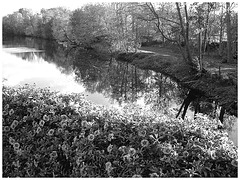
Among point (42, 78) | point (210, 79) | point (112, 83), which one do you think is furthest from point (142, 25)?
point (210, 79)

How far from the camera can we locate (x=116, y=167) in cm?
306

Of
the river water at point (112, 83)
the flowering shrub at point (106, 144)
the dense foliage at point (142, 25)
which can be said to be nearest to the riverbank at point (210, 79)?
the river water at point (112, 83)

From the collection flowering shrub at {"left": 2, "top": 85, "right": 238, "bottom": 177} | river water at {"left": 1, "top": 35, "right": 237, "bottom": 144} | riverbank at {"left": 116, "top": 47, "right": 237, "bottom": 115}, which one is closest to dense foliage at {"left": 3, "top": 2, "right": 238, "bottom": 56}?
riverbank at {"left": 116, "top": 47, "right": 237, "bottom": 115}

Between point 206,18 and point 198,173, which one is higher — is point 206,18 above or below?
above

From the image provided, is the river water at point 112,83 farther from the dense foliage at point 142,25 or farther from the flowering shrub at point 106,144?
the flowering shrub at point 106,144

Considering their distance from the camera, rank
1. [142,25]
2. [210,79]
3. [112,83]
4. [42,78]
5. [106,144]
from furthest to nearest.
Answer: [142,25], [42,78], [112,83], [210,79], [106,144]

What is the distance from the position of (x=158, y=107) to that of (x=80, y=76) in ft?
28.3

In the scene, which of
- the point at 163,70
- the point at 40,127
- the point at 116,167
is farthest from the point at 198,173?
the point at 163,70

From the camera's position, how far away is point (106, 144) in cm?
352

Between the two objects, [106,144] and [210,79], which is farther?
[210,79]

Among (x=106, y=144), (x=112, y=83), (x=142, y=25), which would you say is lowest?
(x=112, y=83)

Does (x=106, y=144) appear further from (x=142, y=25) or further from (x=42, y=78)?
(x=142, y=25)

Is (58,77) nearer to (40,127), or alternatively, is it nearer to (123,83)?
(123,83)

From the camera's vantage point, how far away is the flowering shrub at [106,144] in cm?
307
